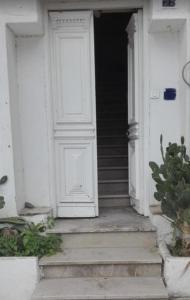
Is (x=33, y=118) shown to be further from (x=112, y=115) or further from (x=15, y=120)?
(x=112, y=115)

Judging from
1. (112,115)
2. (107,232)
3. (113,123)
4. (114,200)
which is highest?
(112,115)

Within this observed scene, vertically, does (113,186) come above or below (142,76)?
below

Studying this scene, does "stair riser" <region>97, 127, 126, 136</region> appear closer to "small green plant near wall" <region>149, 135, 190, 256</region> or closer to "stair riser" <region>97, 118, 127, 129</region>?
"stair riser" <region>97, 118, 127, 129</region>

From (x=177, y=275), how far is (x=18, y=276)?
4.77 feet

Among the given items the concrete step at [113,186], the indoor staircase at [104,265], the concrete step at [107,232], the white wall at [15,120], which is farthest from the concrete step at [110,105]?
the indoor staircase at [104,265]

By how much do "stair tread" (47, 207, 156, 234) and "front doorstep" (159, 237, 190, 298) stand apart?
623 mm

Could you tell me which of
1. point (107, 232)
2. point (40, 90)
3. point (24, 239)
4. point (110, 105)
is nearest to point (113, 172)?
point (107, 232)

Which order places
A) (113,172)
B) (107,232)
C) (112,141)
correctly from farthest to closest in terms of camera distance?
(112,141) < (113,172) < (107,232)

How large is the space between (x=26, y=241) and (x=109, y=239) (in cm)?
88

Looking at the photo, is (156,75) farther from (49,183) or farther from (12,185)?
(12,185)

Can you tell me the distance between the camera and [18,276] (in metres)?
3.02

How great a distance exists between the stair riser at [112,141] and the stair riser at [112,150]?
21 cm

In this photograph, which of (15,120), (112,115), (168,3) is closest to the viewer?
(168,3)

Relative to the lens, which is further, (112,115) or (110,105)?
(110,105)
